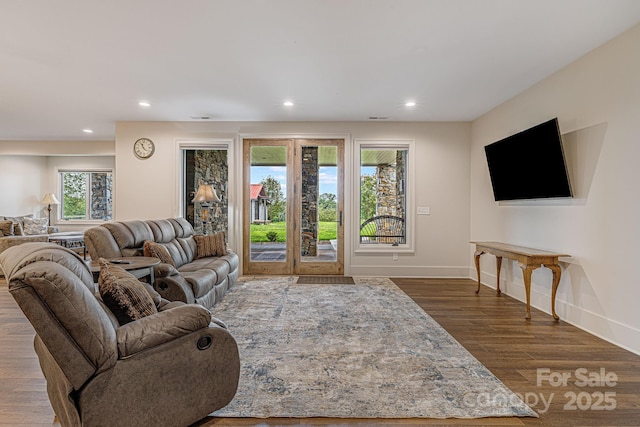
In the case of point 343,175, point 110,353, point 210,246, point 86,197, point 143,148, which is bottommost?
point 110,353

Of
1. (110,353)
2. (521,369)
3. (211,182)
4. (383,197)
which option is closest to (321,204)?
(383,197)

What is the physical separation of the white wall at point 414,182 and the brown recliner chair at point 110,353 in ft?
13.1

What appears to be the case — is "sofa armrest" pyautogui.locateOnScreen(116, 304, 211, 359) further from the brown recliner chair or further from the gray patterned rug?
the gray patterned rug

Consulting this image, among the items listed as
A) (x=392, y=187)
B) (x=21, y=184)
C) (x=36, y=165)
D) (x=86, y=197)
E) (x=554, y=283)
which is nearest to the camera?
(x=554, y=283)

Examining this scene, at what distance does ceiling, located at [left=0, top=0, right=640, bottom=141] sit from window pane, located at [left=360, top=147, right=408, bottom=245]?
3.28 ft

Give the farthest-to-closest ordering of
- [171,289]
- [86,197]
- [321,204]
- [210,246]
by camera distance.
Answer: [86,197] → [321,204] → [210,246] → [171,289]

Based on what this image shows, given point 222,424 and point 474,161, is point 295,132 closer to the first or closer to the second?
point 474,161

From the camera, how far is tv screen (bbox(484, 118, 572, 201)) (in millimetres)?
3275

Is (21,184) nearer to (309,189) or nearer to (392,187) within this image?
(309,189)

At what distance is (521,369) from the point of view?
231 cm

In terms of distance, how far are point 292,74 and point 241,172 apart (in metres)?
2.41

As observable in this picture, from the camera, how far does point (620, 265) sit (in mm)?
2783

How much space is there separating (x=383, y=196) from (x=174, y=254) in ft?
11.7

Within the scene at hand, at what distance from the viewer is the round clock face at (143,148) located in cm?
550
